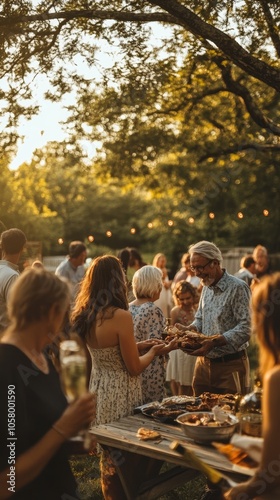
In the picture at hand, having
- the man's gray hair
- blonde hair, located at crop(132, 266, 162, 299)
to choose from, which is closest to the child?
the man's gray hair

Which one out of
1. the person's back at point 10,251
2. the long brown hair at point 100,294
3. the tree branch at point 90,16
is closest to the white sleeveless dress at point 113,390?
the long brown hair at point 100,294

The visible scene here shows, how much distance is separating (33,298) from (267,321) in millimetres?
1045

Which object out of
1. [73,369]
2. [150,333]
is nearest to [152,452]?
[73,369]

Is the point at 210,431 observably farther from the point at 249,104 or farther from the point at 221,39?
the point at 249,104

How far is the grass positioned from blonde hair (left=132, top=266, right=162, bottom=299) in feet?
6.04

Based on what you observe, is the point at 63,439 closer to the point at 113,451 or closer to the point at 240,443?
the point at 240,443

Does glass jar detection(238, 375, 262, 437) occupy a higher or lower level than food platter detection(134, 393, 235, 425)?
higher

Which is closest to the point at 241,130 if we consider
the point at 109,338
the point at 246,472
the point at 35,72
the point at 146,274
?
the point at 35,72

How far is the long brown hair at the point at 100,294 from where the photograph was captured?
4.09 metres

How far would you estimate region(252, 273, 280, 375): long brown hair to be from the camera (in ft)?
8.52

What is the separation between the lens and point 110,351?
415 centimetres

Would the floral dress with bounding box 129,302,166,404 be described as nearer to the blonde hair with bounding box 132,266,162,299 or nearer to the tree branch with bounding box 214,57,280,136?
the blonde hair with bounding box 132,266,162,299

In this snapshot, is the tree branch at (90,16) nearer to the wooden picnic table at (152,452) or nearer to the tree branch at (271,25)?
the tree branch at (271,25)

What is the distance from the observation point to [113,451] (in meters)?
3.86
